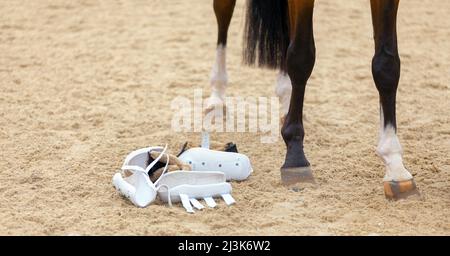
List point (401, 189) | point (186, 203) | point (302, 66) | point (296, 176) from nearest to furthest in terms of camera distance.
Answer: point (186, 203) < point (401, 189) < point (296, 176) < point (302, 66)

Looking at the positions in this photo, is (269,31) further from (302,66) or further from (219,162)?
(219,162)

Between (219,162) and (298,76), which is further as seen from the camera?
(298,76)

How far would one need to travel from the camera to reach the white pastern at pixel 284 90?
5.03 metres

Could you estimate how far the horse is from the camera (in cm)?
387

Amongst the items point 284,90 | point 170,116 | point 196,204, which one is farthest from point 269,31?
point 196,204

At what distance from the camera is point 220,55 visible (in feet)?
18.1

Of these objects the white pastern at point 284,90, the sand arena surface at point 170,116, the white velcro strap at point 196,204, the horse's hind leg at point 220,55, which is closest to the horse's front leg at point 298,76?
the sand arena surface at point 170,116

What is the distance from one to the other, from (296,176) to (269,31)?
4.29 ft

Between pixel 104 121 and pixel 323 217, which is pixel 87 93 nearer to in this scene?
pixel 104 121

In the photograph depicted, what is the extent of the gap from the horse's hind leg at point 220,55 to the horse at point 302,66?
1.06 ft

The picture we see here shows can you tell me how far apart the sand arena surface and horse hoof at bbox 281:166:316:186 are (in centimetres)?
6

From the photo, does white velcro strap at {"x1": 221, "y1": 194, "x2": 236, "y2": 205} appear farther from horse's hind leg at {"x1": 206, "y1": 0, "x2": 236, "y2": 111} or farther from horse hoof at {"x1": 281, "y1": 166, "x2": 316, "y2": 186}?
horse's hind leg at {"x1": 206, "y1": 0, "x2": 236, "y2": 111}

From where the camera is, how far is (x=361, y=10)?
28.3 feet
